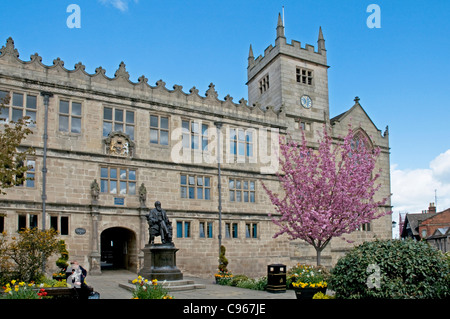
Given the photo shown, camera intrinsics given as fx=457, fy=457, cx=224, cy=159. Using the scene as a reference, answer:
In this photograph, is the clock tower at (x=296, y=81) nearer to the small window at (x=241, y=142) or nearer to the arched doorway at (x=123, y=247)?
the small window at (x=241, y=142)

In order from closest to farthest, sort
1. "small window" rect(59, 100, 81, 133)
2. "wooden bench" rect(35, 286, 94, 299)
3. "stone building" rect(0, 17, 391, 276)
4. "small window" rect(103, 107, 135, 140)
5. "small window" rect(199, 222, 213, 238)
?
"wooden bench" rect(35, 286, 94, 299) < "stone building" rect(0, 17, 391, 276) < "small window" rect(59, 100, 81, 133) < "small window" rect(103, 107, 135, 140) < "small window" rect(199, 222, 213, 238)

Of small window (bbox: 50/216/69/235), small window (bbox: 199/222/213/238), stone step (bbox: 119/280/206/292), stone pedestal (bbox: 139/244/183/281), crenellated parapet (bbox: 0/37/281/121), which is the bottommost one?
stone step (bbox: 119/280/206/292)

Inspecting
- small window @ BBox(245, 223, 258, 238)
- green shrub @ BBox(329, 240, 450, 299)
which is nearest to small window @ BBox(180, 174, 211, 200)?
small window @ BBox(245, 223, 258, 238)

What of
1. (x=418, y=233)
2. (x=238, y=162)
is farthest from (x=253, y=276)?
(x=418, y=233)

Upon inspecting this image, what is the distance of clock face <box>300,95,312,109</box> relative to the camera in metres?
36.0

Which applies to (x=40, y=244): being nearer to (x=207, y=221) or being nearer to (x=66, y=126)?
(x=66, y=126)

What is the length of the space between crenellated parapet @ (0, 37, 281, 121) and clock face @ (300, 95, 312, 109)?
4.08 metres

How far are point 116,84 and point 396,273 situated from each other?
20.9m

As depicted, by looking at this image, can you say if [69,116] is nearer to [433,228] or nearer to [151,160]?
[151,160]

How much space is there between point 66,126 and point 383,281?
65.3 feet

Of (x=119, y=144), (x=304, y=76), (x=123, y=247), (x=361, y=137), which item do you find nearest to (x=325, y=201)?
(x=119, y=144)

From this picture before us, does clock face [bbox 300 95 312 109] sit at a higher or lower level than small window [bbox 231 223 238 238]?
higher

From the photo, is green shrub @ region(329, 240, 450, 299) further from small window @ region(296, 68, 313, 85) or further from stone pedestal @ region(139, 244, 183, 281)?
small window @ region(296, 68, 313, 85)

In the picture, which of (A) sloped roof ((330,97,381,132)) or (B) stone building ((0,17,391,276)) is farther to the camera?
(A) sloped roof ((330,97,381,132))
